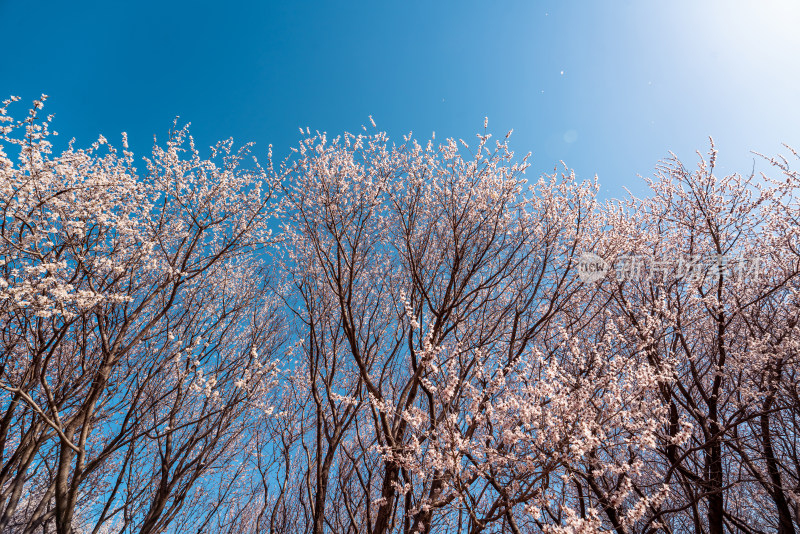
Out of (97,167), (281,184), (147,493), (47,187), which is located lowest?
(147,493)

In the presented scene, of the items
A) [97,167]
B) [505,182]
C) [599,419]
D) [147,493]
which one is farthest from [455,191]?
[147,493]

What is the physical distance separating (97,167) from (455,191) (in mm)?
5005

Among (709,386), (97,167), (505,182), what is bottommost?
(709,386)

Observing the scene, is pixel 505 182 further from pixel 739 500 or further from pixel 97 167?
pixel 739 500

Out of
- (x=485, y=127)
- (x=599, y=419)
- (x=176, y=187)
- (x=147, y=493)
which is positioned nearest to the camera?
(x=599, y=419)

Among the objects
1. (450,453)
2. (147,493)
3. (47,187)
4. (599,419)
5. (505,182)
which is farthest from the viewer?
(147,493)

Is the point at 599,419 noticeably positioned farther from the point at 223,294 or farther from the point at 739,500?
the point at 739,500

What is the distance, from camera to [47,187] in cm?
420

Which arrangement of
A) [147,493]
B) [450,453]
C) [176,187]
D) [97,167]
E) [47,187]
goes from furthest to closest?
[147,493] < [176,187] < [97,167] < [47,187] < [450,453]

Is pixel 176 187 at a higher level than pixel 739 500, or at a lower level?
higher

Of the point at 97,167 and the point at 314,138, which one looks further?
the point at 314,138

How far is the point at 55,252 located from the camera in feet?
14.5

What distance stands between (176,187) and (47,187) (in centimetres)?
135

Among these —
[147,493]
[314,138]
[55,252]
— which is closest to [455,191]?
[314,138]
